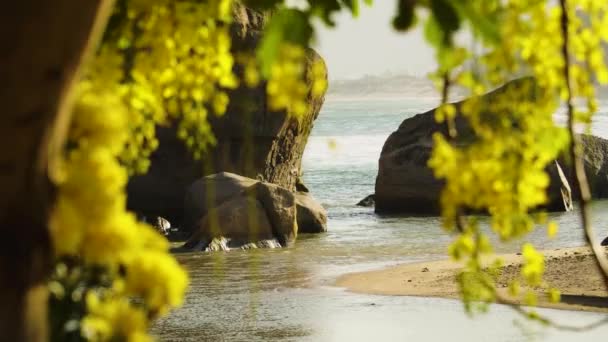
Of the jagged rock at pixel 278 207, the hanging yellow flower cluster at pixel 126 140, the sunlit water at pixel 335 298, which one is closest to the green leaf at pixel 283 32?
the hanging yellow flower cluster at pixel 126 140

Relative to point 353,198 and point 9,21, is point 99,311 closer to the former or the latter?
point 9,21

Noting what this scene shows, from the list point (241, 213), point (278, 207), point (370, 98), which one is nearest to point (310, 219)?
A: point (278, 207)

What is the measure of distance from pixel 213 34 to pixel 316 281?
11.1m

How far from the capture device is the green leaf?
2.13 meters

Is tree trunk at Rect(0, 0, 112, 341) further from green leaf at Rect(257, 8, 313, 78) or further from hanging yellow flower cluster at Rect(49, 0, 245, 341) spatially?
green leaf at Rect(257, 8, 313, 78)

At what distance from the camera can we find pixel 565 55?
2.27 meters

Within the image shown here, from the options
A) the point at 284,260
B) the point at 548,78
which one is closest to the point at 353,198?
Result: the point at 284,260

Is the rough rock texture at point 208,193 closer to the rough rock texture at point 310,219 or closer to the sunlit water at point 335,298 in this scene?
the sunlit water at point 335,298

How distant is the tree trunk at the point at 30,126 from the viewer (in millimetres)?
1525

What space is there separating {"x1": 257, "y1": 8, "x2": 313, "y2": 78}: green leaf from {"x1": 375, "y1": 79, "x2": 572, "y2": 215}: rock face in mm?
Result: 17997

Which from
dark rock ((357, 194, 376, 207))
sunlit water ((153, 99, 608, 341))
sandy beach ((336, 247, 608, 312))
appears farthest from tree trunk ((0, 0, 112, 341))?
dark rock ((357, 194, 376, 207))

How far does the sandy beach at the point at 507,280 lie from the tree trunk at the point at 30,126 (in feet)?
31.6

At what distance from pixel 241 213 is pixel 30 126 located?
14.6 meters

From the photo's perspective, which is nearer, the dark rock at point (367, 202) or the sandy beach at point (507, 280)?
the sandy beach at point (507, 280)
